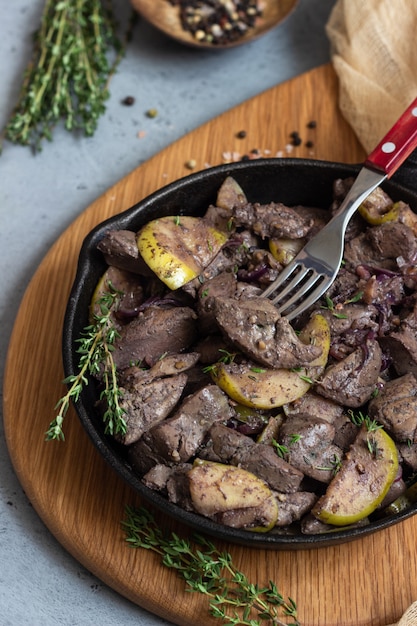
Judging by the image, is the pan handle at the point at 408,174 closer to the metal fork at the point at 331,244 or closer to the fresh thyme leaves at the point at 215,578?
the metal fork at the point at 331,244

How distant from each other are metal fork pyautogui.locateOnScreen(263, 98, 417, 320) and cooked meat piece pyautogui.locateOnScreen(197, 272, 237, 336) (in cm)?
18

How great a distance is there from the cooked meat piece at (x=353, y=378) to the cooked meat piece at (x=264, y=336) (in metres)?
0.14

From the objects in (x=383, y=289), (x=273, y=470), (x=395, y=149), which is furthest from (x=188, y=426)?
(x=395, y=149)

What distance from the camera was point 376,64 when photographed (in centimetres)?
496

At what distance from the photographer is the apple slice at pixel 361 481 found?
327 cm

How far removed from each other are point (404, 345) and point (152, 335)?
1153 millimetres

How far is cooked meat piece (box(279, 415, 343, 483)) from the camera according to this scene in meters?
3.37

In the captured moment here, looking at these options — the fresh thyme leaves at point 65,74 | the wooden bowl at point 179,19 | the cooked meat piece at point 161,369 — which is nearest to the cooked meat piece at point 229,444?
the cooked meat piece at point 161,369

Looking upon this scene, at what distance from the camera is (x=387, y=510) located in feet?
11.2

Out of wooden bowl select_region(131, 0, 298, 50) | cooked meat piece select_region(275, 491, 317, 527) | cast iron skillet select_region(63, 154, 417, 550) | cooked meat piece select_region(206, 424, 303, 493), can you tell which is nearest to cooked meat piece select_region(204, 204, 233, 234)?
cast iron skillet select_region(63, 154, 417, 550)

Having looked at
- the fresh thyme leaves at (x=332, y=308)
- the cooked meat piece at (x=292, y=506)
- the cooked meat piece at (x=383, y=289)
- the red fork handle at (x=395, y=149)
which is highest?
the red fork handle at (x=395, y=149)

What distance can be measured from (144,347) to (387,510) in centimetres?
130

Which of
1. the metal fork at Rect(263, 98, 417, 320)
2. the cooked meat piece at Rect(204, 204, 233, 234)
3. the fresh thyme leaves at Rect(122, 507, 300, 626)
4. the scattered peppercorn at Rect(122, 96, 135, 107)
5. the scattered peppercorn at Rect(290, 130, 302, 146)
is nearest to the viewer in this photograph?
the fresh thyme leaves at Rect(122, 507, 300, 626)

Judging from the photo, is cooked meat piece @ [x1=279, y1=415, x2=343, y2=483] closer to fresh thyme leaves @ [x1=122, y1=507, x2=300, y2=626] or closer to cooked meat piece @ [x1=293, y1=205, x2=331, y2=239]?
fresh thyme leaves @ [x1=122, y1=507, x2=300, y2=626]
